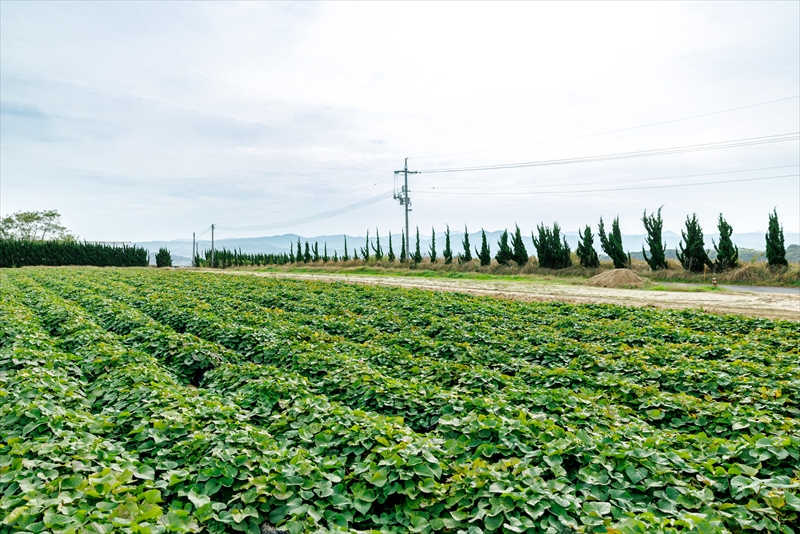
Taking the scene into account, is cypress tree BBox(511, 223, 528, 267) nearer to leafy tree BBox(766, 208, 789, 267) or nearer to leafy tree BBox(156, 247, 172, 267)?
leafy tree BBox(766, 208, 789, 267)

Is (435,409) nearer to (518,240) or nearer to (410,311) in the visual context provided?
(410,311)

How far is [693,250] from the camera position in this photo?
2873 centimetres

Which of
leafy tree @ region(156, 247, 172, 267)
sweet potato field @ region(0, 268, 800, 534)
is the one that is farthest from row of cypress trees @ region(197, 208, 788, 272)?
leafy tree @ region(156, 247, 172, 267)

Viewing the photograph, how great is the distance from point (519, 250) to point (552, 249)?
2.79m

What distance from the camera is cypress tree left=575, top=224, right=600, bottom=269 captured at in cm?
3297

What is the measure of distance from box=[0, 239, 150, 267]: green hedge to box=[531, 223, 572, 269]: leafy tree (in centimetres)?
5046

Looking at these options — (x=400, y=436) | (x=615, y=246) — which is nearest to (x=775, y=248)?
(x=615, y=246)

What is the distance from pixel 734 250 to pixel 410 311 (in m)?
24.2

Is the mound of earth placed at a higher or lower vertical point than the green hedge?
lower

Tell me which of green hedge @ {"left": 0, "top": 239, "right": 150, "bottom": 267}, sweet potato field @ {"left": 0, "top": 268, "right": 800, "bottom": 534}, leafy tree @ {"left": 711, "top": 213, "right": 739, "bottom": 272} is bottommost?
sweet potato field @ {"left": 0, "top": 268, "right": 800, "bottom": 534}

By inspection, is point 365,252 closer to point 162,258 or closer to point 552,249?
point 552,249

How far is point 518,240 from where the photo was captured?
36781mm

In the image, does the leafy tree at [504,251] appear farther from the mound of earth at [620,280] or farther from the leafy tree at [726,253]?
the leafy tree at [726,253]

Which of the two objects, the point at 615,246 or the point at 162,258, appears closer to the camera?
the point at 615,246
